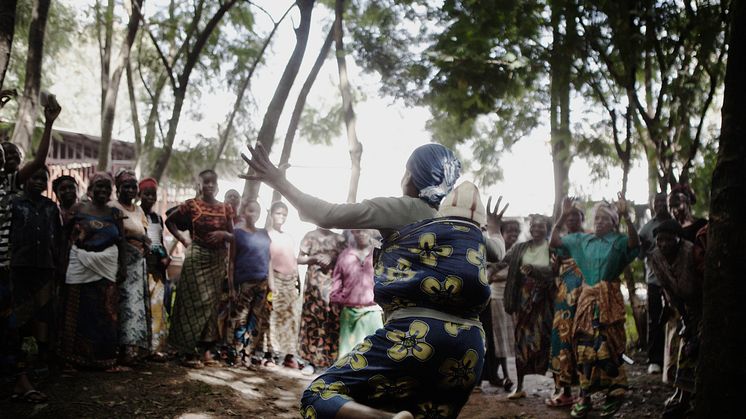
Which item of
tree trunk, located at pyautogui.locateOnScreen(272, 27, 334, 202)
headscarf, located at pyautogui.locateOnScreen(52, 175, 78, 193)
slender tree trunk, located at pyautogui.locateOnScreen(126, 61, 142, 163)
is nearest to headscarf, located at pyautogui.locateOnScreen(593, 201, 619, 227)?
headscarf, located at pyautogui.locateOnScreen(52, 175, 78, 193)

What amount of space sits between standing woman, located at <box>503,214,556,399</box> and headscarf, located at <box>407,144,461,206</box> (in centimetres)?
446

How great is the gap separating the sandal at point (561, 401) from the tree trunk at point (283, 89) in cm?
609

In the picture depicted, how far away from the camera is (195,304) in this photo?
745cm

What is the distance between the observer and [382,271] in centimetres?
302

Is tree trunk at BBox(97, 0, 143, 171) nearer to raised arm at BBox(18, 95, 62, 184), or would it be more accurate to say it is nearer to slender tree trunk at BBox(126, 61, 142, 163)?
slender tree trunk at BBox(126, 61, 142, 163)

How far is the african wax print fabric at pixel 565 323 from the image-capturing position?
672cm

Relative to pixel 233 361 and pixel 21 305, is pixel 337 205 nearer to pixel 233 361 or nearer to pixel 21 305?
pixel 21 305

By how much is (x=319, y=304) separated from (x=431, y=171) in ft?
20.1

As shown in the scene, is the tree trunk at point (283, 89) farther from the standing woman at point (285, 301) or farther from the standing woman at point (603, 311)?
the standing woman at point (603, 311)

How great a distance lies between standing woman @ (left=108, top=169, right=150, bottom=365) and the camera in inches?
260

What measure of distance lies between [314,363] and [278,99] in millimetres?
5091

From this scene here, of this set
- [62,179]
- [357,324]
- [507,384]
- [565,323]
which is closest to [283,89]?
[357,324]

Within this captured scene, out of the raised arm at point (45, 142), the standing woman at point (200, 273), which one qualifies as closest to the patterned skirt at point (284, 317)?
the standing woman at point (200, 273)

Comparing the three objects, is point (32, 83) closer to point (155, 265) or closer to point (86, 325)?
point (155, 265)
